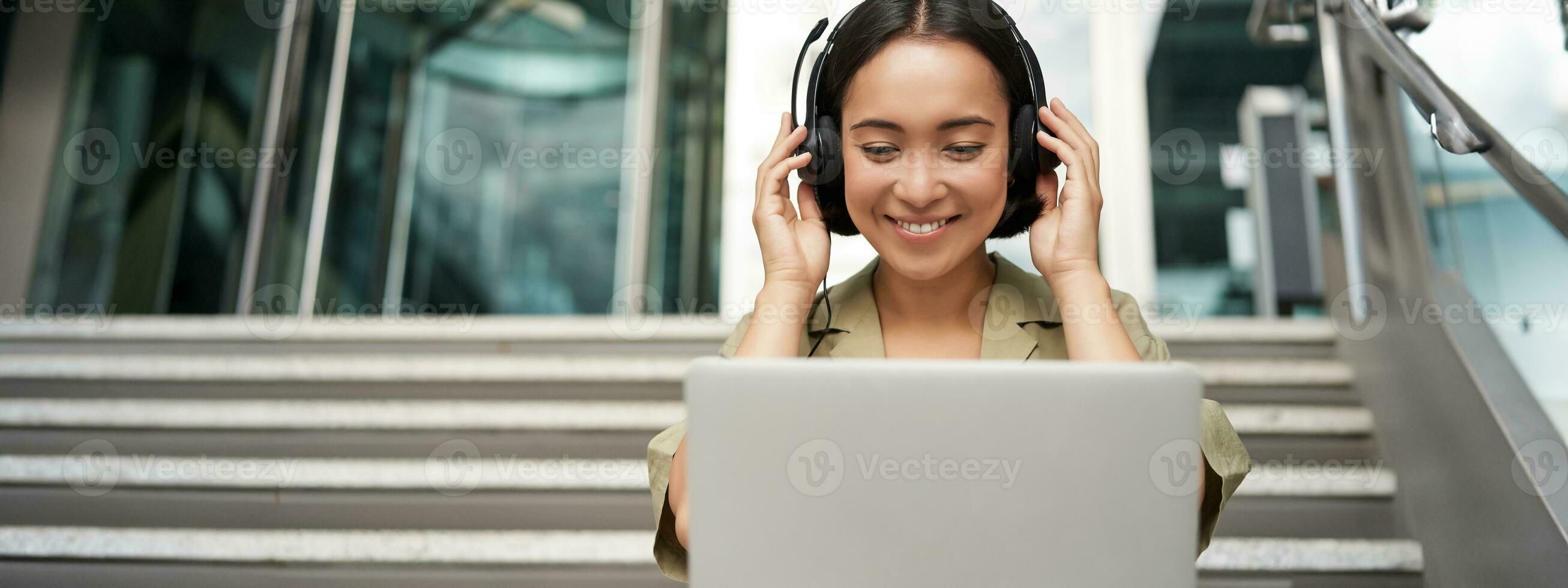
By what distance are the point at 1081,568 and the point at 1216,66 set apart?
6511mm

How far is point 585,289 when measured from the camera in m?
5.52

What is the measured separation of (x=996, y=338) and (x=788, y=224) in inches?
11.9

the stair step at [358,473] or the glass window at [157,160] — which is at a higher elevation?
the glass window at [157,160]

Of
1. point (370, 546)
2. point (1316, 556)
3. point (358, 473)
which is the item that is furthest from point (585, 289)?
point (1316, 556)

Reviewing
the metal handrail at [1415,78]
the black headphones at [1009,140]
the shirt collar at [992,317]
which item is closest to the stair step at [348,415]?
the metal handrail at [1415,78]

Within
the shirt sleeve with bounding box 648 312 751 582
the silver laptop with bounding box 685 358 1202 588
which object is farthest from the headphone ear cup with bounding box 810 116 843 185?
the silver laptop with bounding box 685 358 1202 588

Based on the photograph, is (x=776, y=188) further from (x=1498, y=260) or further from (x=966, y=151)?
(x=1498, y=260)

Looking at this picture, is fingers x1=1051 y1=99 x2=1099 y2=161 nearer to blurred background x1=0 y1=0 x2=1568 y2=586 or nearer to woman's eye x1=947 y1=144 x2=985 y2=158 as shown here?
woman's eye x1=947 y1=144 x2=985 y2=158

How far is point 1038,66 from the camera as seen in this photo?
107cm

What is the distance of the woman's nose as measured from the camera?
39.7 inches

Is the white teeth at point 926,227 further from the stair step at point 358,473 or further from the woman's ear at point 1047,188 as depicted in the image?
the stair step at point 358,473

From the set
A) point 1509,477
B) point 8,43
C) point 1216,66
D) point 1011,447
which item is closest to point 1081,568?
point 1011,447

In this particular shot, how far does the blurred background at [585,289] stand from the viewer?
5.49ft

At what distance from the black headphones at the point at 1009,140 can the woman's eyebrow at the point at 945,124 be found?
0.20 ft
